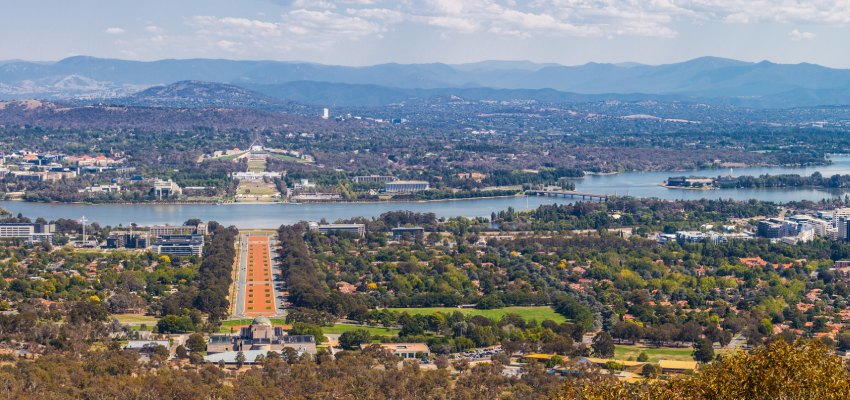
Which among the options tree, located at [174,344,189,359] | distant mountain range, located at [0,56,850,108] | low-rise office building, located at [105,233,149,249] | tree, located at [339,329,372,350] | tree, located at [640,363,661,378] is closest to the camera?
tree, located at [640,363,661,378]

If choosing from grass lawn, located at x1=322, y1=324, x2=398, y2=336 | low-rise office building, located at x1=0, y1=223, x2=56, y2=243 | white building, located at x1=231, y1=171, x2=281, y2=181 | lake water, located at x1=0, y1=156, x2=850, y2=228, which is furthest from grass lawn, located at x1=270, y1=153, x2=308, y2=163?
grass lawn, located at x1=322, y1=324, x2=398, y2=336

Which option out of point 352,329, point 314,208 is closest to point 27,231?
point 314,208

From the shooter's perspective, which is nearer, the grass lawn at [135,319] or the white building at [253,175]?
the grass lawn at [135,319]

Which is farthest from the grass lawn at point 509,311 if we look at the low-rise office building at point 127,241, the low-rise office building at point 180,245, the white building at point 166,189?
the white building at point 166,189

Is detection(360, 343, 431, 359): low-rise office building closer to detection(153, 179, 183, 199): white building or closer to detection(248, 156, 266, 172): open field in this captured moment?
detection(153, 179, 183, 199): white building

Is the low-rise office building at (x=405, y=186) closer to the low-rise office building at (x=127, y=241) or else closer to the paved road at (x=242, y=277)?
the paved road at (x=242, y=277)

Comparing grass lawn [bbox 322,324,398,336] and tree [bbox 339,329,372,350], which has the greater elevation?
tree [bbox 339,329,372,350]

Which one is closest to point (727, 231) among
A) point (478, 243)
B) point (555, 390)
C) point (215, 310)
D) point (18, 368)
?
point (478, 243)
